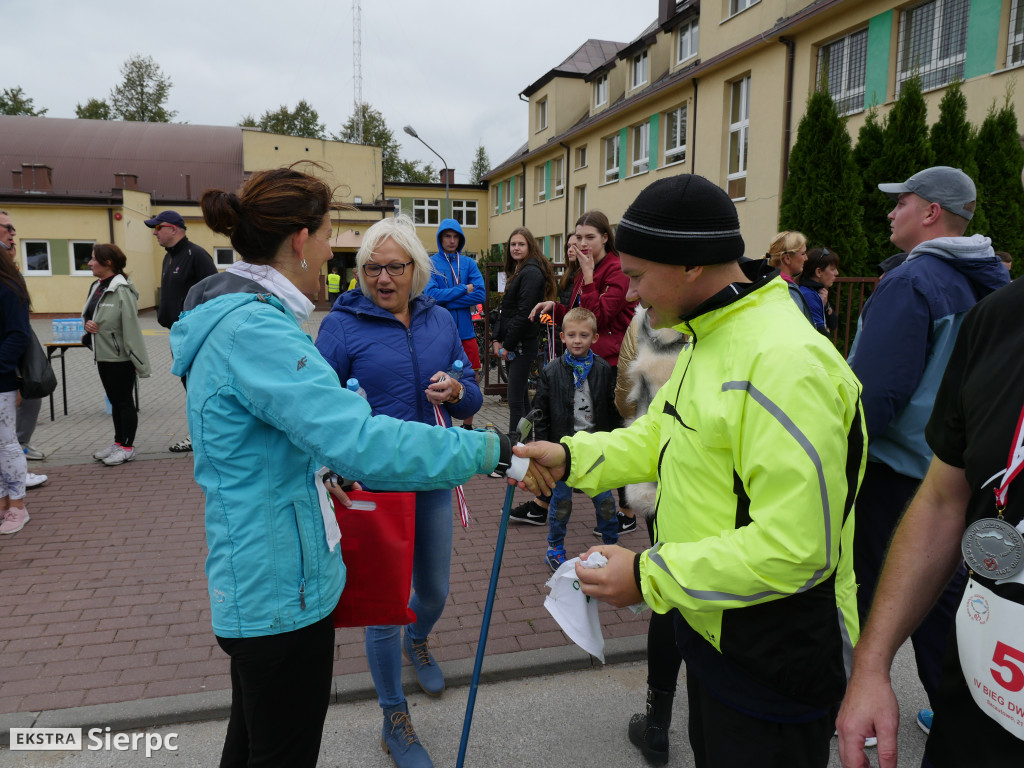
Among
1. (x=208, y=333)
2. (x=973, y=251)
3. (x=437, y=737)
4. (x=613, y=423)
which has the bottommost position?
(x=437, y=737)

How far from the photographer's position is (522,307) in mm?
7348

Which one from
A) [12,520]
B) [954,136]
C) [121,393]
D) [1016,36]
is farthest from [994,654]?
[1016,36]

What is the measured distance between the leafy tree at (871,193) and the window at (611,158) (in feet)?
48.2

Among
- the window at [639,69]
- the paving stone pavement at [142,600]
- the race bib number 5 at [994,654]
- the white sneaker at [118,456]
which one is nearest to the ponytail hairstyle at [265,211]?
the race bib number 5 at [994,654]

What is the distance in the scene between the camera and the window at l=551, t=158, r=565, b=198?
29906mm

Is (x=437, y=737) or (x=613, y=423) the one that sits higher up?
(x=613, y=423)

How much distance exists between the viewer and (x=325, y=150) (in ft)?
118

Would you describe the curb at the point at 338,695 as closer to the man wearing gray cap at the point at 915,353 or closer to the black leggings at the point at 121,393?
the man wearing gray cap at the point at 915,353

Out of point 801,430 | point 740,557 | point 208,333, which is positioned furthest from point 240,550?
point 801,430

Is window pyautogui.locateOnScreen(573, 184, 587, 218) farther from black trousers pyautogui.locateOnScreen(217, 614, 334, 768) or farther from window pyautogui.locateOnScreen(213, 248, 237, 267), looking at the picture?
black trousers pyautogui.locateOnScreen(217, 614, 334, 768)

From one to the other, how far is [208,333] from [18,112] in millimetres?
69373

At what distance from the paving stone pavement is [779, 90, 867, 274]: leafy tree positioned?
295 inches

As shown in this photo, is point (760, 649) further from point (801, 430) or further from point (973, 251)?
point (973, 251)

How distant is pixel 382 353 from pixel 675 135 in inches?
804
